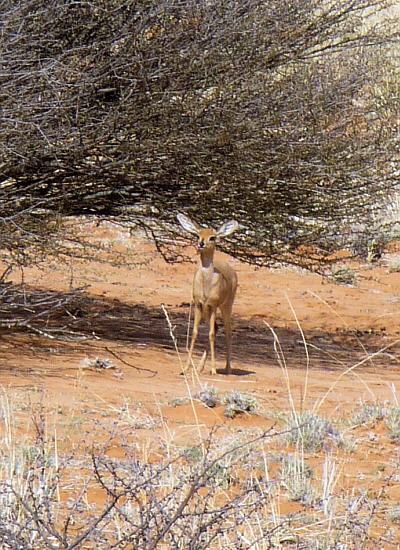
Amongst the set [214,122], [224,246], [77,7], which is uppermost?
[77,7]

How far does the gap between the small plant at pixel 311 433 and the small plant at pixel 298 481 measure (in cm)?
58

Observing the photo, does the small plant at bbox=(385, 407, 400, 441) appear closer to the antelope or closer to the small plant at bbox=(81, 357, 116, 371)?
the antelope

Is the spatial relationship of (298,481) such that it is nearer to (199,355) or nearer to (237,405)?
(237,405)

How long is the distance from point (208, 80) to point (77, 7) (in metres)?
1.33

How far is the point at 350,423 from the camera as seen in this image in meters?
7.81

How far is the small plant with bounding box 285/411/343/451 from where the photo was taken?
6832 millimetres

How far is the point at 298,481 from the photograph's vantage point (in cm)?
572

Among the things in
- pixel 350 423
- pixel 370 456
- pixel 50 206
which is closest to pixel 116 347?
pixel 50 206

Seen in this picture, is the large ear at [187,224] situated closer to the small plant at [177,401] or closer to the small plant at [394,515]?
the small plant at [177,401]

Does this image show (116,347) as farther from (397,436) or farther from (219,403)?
(397,436)

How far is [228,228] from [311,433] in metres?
3.99

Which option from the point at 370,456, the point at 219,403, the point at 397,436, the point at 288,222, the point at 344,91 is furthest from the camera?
the point at 288,222

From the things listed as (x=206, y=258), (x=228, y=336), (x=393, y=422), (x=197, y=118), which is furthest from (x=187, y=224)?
(x=393, y=422)

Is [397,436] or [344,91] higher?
[344,91]
